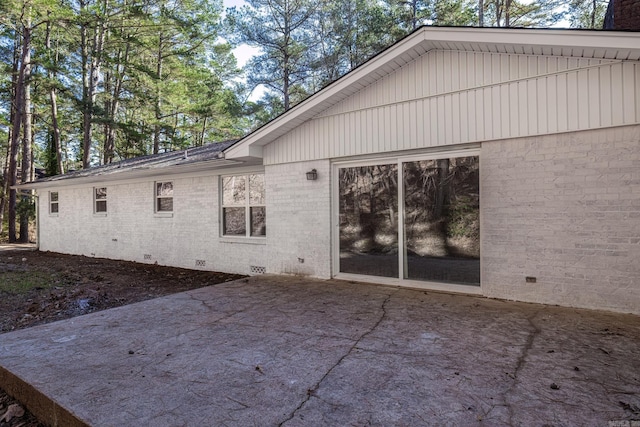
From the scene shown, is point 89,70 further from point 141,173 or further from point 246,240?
point 246,240

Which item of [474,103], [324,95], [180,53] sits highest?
[180,53]

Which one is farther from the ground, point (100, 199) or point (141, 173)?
point (141, 173)

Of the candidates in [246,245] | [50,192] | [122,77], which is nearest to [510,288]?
[246,245]

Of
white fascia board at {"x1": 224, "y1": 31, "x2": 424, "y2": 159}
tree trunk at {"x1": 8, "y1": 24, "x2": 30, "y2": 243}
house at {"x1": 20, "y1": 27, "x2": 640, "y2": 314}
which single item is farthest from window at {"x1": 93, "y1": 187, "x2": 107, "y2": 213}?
tree trunk at {"x1": 8, "y1": 24, "x2": 30, "y2": 243}

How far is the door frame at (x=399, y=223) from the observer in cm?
517

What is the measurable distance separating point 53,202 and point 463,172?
15.1m

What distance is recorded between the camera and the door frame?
5170 mm

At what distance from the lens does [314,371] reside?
275 cm

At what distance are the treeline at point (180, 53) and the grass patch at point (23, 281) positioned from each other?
37.1 ft

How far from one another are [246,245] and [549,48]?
6273mm

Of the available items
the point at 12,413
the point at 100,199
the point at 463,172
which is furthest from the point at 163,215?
the point at 463,172

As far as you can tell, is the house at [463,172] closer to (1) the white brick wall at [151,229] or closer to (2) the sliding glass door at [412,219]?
(2) the sliding glass door at [412,219]

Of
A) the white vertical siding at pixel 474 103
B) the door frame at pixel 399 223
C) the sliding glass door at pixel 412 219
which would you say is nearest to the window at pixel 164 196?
the white vertical siding at pixel 474 103

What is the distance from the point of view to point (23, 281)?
7543mm
